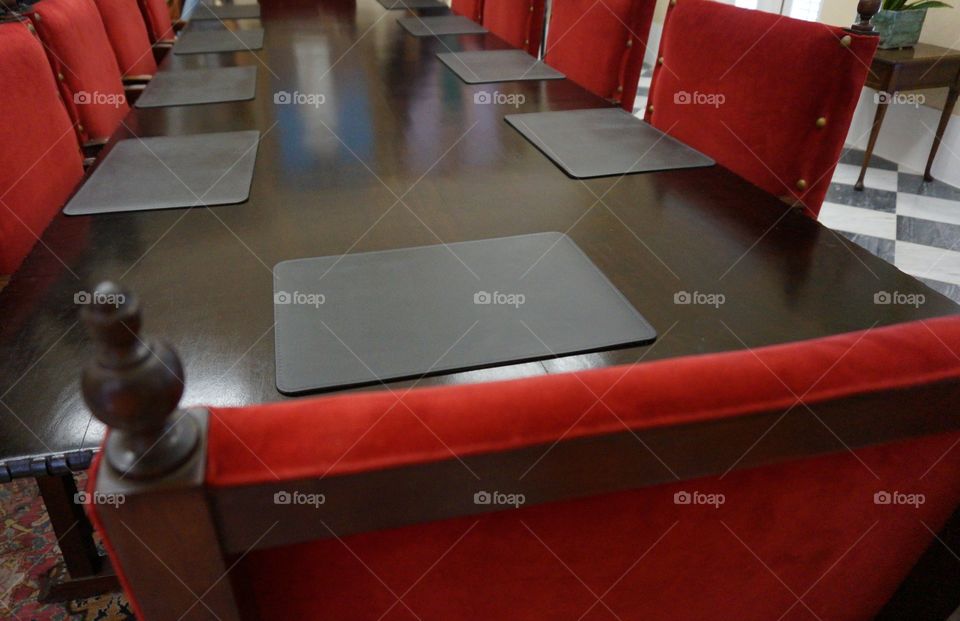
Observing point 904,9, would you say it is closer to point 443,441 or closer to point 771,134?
point 771,134

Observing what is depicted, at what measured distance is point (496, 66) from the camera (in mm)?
1925

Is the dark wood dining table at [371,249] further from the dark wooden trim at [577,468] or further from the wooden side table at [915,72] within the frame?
the wooden side table at [915,72]

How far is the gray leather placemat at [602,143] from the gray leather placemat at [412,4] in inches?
67.2

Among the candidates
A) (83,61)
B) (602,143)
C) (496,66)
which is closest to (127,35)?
(83,61)

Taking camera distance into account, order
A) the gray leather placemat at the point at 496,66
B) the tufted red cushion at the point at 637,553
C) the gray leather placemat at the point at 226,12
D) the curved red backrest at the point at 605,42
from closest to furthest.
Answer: the tufted red cushion at the point at 637,553
the gray leather placemat at the point at 496,66
the curved red backrest at the point at 605,42
the gray leather placemat at the point at 226,12

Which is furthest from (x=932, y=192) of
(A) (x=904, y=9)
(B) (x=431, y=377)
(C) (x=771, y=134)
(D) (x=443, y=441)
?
(D) (x=443, y=441)

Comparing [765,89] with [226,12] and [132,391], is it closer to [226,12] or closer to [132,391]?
[132,391]

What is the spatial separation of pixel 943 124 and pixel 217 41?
3.28m

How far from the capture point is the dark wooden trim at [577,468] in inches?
13.5

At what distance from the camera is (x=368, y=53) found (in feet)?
7.09

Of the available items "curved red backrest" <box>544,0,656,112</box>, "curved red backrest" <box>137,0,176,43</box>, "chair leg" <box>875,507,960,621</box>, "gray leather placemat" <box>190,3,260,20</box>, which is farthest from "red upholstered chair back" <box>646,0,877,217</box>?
"curved red backrest" <box>137,0,176,43</box>

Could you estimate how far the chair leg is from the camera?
518 millimetres

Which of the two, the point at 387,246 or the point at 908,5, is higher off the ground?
the point at 908,5

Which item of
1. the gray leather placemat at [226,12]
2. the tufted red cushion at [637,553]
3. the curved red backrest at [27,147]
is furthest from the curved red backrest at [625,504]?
the gray leather placemat at [226,12]
